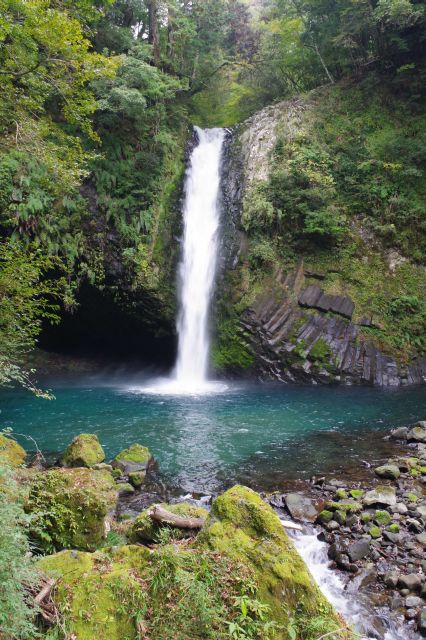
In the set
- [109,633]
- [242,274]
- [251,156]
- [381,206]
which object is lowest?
[109,633]

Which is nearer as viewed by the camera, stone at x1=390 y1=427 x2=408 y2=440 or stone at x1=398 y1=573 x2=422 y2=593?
stone at x1=398 y1=573 x2=422 y2=593

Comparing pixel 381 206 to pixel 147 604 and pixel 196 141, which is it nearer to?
pixel 196 141

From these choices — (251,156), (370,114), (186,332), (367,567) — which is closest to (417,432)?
(367,567)

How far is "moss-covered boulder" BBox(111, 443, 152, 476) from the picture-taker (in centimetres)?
779

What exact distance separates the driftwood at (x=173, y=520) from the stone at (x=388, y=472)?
456cm

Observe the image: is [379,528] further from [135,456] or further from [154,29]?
[154,29]

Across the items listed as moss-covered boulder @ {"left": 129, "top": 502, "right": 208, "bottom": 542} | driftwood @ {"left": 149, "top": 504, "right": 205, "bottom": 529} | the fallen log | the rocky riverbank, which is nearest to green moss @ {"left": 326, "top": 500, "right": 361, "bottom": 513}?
the rocky riverbank

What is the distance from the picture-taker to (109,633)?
2.88 metres

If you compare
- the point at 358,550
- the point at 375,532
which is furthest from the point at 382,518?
the point at 358,550

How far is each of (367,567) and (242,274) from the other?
519 inches

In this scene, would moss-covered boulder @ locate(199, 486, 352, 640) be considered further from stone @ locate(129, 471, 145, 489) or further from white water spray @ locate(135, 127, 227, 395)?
white water spray @ locate(135, 127, 227, 395)

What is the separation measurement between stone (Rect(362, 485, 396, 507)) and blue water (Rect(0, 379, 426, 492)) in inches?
56.3

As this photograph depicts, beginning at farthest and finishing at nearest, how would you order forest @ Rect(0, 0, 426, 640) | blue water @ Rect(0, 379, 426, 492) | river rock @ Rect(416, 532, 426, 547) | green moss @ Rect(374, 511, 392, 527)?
blue water @ Rect(0, 379, 426, 492) → forest @ Rect(0, 0, 426, 640) → green moss @ Rect(374, 511, 392, 527) → river rock @ Rect(416, 532, 426, 547)

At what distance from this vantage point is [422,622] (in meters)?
4.07
